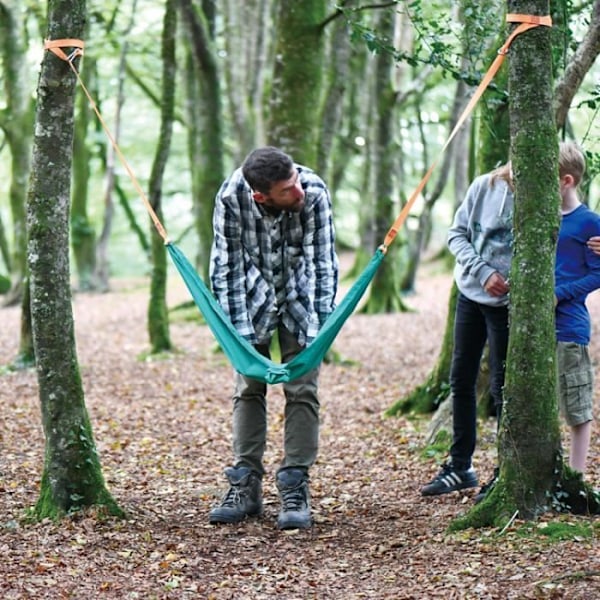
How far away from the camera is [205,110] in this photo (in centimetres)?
1443

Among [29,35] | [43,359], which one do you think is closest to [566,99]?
[43,359]

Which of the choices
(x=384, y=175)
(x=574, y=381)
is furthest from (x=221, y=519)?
(x=384, y=175)

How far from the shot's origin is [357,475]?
6.27 m

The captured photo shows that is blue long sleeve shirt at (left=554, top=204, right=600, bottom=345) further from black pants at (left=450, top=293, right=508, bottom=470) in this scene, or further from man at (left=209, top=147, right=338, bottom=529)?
man at (left=209, top=147, right=338, bottom=529)

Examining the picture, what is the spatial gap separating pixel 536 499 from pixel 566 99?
271 centimetres

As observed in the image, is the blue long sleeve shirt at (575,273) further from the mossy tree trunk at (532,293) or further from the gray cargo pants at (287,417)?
the gray cargo pants at (287,417)

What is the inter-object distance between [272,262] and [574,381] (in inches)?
61.1

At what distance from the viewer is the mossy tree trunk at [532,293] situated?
163 inches

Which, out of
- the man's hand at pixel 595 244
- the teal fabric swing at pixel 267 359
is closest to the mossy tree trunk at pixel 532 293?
the man's hand at pixel 595 244

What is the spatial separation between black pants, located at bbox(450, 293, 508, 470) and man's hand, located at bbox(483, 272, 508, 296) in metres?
0.13

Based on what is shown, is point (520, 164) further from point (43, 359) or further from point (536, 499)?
point (43, 359)

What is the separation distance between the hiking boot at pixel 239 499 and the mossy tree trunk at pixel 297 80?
18.7 ft

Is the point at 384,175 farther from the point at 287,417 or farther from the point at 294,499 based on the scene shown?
the point at 294,499

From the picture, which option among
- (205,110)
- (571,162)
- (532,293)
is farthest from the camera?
(205,110)
